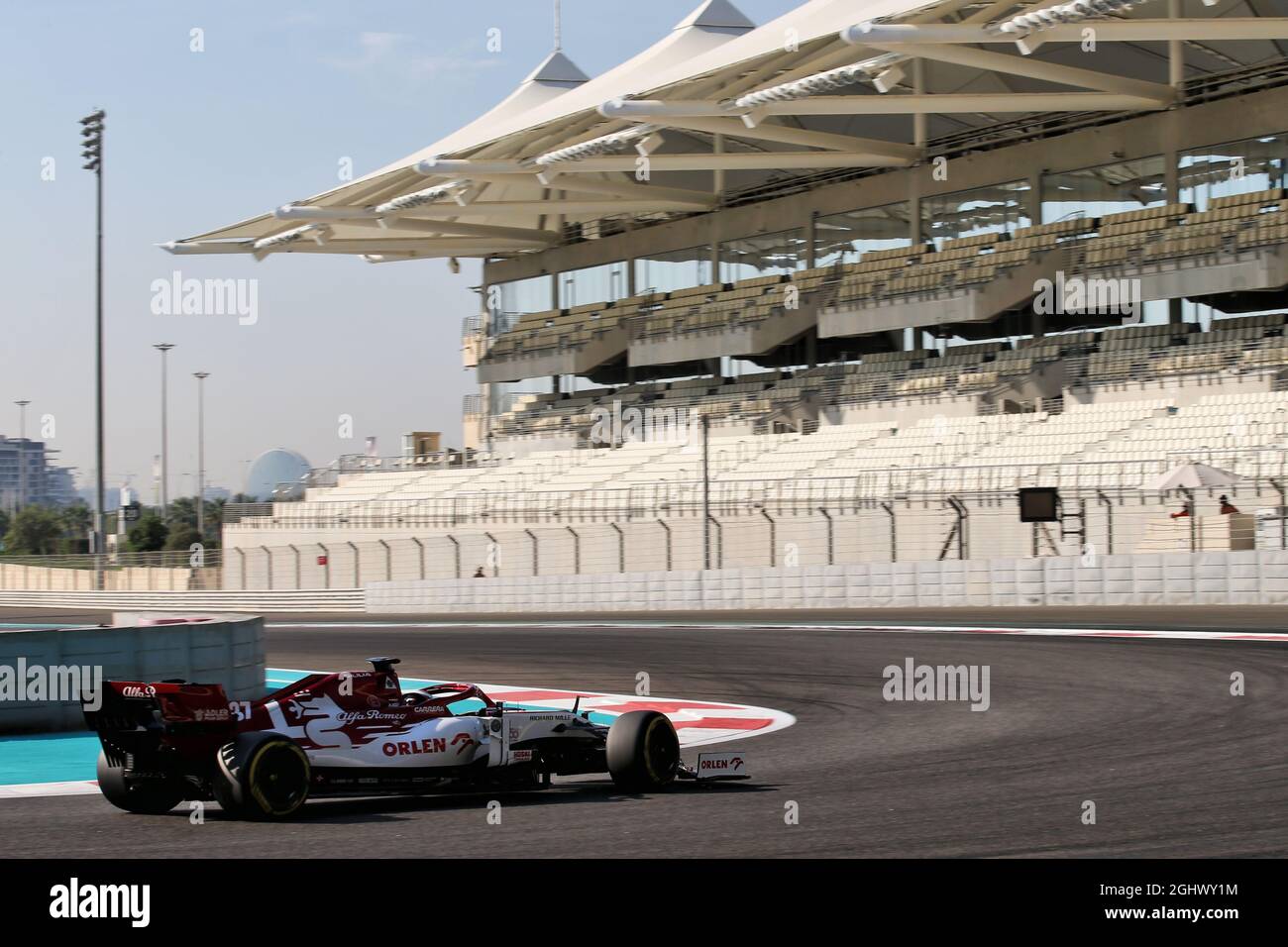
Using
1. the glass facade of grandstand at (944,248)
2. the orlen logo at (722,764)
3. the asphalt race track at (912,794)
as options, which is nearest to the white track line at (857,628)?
the asphalt race track at (912,794)

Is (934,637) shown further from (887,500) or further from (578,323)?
(578,323)

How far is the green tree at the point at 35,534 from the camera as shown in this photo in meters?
96.2

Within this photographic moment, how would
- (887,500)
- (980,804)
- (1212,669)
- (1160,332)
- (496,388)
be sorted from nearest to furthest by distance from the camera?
(980,804), (1212,669), (887,500), (1160,332), (496,388)

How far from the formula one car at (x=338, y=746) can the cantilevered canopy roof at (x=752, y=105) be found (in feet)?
76.4

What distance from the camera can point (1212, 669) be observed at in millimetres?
14547

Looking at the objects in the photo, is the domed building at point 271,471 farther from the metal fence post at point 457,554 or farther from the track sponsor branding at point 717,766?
the track sponsor branding at point 717,766

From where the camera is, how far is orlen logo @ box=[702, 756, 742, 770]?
29.5 feet

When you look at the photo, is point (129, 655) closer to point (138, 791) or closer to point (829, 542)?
point (138, 791)

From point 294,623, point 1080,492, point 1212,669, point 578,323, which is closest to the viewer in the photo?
point 1212,669

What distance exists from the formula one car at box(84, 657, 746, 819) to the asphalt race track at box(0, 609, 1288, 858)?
15cm

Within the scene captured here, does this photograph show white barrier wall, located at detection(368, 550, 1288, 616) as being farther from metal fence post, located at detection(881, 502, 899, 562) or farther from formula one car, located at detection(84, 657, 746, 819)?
formula one car, located at detection(84, 657, 746, 819)

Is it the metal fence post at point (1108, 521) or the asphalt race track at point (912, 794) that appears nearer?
the asphalt race track at point (912, 794)
